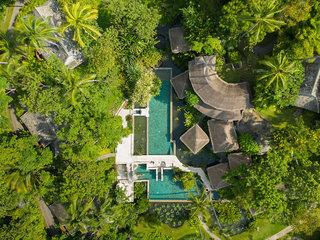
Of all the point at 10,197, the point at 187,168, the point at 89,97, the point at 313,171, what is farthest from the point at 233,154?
the point at 10,197

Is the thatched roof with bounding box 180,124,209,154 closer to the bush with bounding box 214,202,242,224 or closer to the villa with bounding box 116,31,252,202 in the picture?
the villa with bounding box 116,31,252,202

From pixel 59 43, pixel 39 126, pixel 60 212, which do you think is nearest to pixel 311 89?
pixel 59 43

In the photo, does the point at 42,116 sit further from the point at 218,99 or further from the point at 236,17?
the point at 236,17

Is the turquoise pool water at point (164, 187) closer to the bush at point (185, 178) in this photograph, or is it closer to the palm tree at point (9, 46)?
the bush at point (185, 178)

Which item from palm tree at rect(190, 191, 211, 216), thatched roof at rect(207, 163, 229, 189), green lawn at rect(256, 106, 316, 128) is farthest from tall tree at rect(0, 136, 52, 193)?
green lawn at rect(256, 106, 316, 128)

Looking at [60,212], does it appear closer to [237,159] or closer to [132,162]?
[132,162]

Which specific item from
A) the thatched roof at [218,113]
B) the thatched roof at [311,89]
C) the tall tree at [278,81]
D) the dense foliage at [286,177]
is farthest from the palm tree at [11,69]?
the thatched roof at [311,89]
